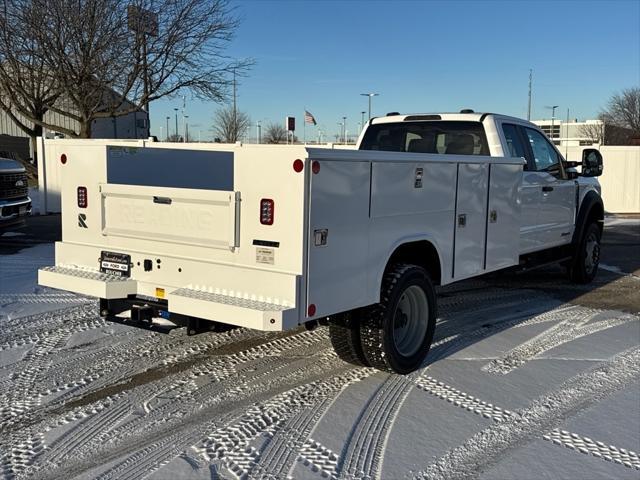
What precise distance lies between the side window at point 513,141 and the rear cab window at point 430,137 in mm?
303

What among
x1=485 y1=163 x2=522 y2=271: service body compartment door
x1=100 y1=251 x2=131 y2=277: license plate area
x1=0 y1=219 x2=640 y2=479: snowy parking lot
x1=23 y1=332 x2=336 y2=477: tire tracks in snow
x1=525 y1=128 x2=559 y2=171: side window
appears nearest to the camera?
x1=0 y1=219 x2=640 y2=479: snowy parking lot

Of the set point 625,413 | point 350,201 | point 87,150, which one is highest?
point 87,150

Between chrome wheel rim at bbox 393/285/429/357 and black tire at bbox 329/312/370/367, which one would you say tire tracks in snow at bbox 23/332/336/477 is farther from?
chrome wheel rim at bbox 393/285/429/357

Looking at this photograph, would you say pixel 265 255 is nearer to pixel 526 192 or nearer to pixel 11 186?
pixel 526 192

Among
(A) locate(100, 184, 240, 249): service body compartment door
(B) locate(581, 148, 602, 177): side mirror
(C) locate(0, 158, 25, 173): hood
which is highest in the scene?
(B) locate(581, 148, 602, 177): side mirror

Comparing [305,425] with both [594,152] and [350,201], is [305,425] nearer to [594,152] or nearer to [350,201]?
[350,201]

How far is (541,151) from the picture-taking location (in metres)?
7.70

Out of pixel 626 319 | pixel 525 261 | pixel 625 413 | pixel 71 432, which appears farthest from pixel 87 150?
pixel 626 319

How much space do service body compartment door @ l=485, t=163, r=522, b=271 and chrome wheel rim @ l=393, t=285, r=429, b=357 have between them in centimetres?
120

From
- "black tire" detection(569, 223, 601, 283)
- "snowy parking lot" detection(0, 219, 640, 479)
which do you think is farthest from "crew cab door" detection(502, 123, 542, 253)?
"black tire" detection(569, 223, 601, 283)

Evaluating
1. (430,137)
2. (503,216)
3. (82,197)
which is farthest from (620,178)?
(82,197)

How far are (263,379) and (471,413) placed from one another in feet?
5.31

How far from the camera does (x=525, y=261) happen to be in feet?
24.4

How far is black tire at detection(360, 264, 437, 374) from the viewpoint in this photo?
16.0ft
